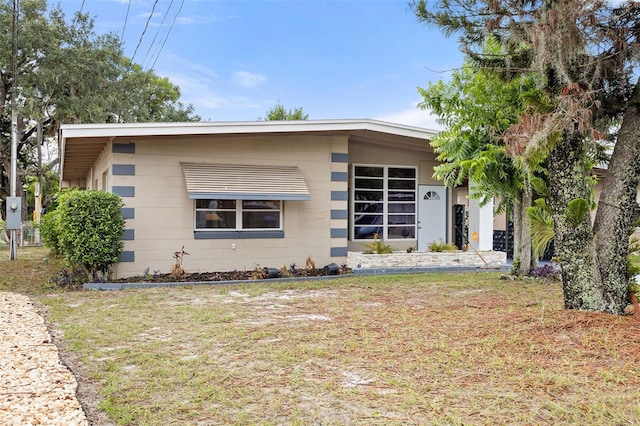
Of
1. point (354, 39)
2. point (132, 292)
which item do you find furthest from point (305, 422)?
point (354, 39)

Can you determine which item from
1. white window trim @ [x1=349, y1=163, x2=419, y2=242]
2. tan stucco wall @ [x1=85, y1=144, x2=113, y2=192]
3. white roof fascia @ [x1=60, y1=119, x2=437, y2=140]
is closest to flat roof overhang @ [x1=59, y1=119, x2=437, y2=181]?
white roof fascia @ [x1=60, y1=119, x2=437, y2=140]

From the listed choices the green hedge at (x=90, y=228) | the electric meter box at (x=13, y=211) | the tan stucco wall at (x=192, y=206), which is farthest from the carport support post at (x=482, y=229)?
the electric meter box at (x=13, y=211)

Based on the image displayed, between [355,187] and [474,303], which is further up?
[355,187]

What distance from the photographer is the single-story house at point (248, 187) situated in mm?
9469

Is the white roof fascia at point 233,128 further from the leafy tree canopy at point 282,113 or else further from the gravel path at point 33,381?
the leafy tree canopy at point 282,113

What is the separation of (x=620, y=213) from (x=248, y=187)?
21.3ft

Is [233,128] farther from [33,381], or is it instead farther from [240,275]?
[33,381]

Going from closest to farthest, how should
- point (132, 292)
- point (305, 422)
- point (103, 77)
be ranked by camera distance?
point (305, 422) → point (132, 292) → point (103, 77)

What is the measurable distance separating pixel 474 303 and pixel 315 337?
284 centimetres

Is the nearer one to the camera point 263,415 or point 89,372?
point 263,415

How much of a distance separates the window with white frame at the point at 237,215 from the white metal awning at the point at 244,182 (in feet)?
1.76

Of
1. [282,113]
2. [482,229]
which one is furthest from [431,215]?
[282,113]

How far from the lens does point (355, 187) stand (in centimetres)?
1241

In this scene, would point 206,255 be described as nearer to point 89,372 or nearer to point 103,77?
point 89,372
